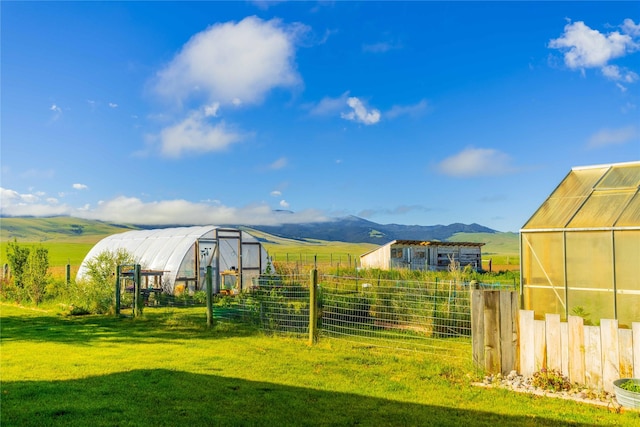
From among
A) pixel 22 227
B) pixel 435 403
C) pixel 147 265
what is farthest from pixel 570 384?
pixel 22 227

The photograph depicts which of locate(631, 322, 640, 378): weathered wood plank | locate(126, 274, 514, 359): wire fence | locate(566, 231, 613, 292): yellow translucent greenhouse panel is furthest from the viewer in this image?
locate(126, 274, 514, 359): wire fence

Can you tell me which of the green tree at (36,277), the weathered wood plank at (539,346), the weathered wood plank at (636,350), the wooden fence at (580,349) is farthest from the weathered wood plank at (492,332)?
the green tree at (36,277)

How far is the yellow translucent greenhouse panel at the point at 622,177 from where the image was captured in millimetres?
9766

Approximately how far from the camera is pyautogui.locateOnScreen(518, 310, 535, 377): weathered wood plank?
7379 millimetres

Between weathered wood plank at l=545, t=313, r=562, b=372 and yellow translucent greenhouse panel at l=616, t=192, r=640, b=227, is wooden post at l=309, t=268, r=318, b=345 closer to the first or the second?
weathered wood plank at l=545, t=313, r=562, b=372

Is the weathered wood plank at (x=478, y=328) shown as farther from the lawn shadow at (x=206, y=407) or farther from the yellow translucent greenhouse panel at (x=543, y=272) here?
the yellow translucent greenhouse panel at (x=543, y=272)

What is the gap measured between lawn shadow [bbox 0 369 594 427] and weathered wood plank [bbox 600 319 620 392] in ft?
4.50

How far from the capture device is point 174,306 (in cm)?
1877

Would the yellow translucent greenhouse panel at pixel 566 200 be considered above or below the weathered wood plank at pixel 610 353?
above

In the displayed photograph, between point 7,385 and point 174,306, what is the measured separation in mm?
11585

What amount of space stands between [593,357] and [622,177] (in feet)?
15.9

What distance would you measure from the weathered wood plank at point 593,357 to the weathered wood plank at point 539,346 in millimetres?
576

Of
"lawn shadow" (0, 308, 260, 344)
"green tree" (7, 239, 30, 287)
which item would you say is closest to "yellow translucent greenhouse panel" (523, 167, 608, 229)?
"lawn shadow" (0, 308, 260, 344)

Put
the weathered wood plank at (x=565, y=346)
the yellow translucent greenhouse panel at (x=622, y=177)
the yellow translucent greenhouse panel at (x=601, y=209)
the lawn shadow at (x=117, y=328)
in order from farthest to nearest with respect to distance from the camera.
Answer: the lawn shadow at (x=117, y=328) → the yellow translucent greenhouse panel at (x=622, y=177) → the yellow translucent greenhouse panel at (x=601, y=209) → the weathered wood plank at (x=565, y=346)
